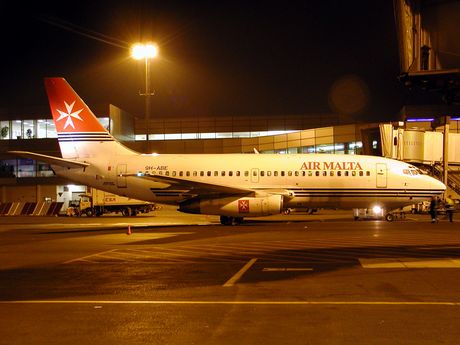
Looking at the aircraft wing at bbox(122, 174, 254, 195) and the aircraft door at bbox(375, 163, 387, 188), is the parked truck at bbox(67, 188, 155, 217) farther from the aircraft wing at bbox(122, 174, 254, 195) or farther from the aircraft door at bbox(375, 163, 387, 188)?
the aircraft door at bbox(375, 163, 387, 188)

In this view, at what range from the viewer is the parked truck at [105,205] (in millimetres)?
46938

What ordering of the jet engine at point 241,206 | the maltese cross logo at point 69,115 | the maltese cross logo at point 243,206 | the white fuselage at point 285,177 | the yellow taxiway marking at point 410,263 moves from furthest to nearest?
the maltese cross logo at point 69,115
the white fuselage at point 285,177
the maltese cross logo at point 243,206
the jet engine at point 241,206
the yellow taxiway marking at point 410,263

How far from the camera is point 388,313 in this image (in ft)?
29.2

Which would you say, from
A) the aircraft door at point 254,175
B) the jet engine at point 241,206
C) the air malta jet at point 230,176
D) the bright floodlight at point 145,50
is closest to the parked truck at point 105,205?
the air malta jet at point 230,176

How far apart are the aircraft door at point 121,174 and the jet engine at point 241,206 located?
5.01 metres

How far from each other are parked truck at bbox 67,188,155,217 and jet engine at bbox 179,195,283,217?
18.0m

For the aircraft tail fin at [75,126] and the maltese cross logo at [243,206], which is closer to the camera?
the maltese cross logo at [243,206]

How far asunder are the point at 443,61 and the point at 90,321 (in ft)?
24.6

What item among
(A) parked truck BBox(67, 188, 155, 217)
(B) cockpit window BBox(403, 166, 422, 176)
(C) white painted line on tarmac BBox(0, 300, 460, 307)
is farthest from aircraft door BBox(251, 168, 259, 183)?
(C) white painted line on tarmac BBox(0, 300, 460, 307)

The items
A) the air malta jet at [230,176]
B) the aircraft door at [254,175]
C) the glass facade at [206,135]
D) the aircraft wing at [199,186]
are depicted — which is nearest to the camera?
the aircraft wing at [199,186]

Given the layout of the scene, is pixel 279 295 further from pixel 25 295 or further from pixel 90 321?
pixel 25 295

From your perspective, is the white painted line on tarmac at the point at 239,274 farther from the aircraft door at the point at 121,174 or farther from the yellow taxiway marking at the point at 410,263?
the aircraft door at the point at 121,174

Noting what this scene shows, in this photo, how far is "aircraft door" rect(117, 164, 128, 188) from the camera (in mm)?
31578

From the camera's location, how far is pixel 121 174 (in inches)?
1243
